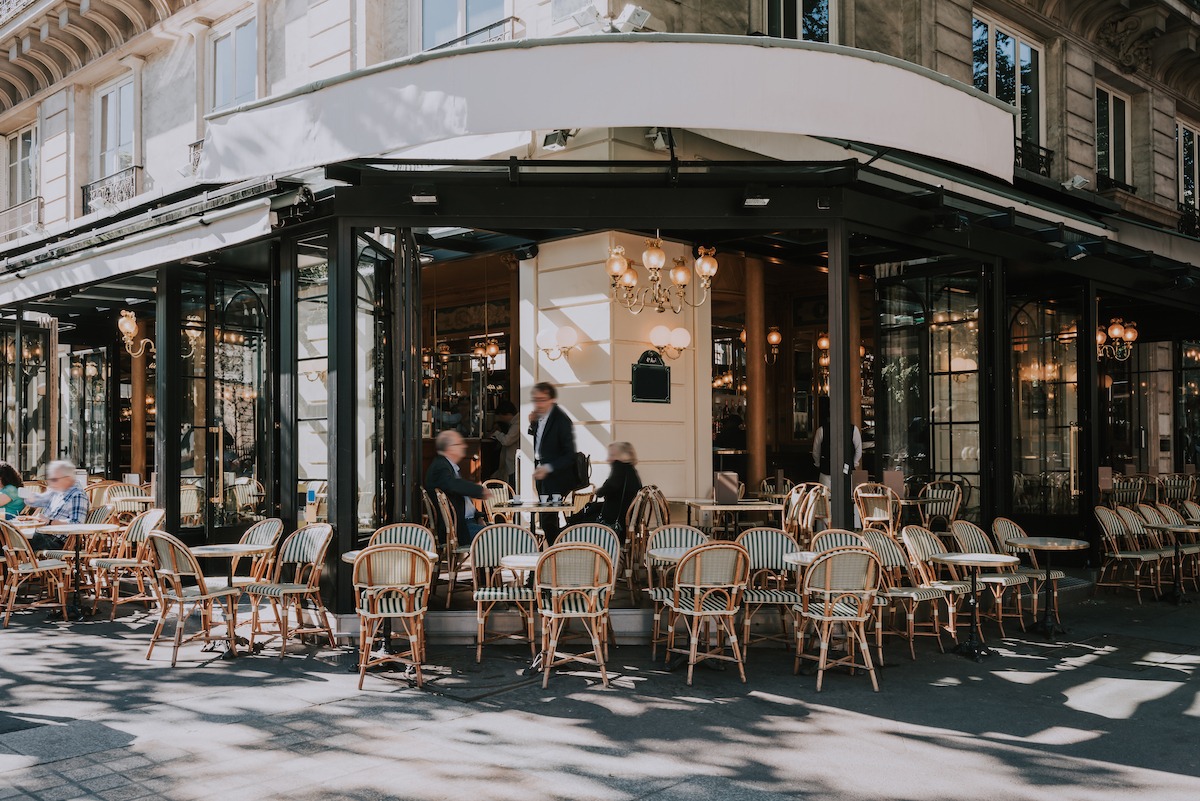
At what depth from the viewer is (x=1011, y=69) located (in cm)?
1380

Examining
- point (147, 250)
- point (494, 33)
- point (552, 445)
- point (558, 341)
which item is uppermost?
point (494, 33)

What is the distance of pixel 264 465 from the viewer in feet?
36.4

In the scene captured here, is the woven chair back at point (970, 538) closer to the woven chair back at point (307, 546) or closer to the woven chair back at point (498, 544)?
the woven chair back at point (498, 544)

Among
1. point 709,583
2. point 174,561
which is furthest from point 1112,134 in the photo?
point 174,561

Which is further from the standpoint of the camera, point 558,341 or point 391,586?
point 558,341

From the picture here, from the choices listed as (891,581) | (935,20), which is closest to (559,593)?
(891,581)

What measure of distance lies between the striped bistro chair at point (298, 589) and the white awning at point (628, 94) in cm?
295

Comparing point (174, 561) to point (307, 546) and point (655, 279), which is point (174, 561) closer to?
point (307, 546)

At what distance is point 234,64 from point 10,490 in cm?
677

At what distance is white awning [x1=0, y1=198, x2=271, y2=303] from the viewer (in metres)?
8.15

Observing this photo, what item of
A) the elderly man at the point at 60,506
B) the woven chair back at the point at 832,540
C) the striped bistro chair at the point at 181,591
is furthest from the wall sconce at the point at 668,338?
the elderly man at the point at 60,506

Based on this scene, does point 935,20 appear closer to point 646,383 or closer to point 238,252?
point 646,383

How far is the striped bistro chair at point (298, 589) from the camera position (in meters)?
7.16

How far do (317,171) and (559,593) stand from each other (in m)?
4.45
